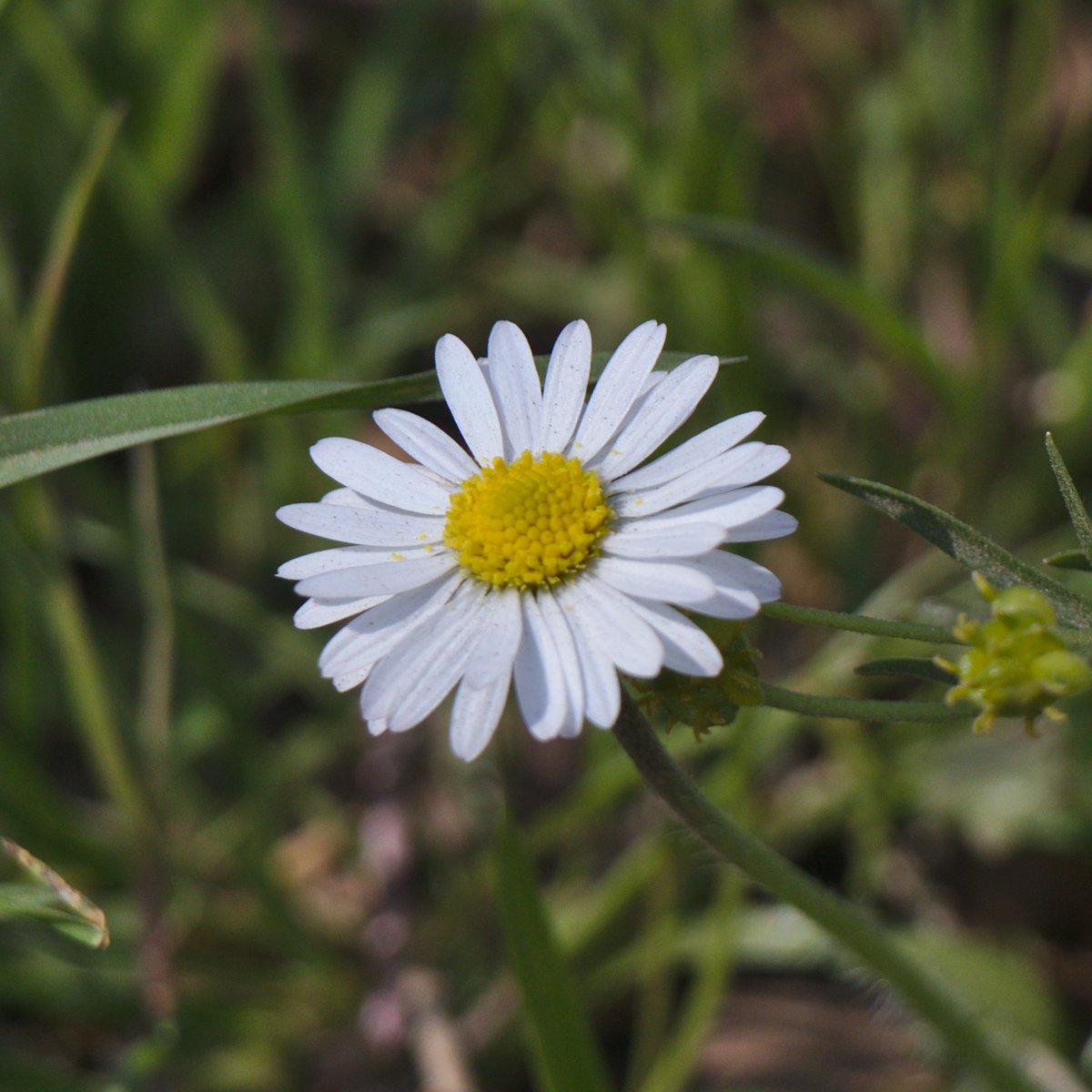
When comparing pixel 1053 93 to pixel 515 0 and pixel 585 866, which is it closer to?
pixel 515 0

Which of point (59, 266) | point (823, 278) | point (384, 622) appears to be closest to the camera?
point (384, 622)

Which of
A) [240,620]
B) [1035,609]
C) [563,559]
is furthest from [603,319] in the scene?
[1035,609]

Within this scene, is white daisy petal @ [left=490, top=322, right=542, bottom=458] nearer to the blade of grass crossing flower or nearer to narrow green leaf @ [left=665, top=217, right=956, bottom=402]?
narrow green leaf @ [left=665, top=217, right=956, bottom=402]

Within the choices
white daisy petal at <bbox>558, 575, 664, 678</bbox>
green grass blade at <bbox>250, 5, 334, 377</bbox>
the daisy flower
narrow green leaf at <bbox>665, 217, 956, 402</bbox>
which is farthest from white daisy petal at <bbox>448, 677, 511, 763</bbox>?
green grass blade at <bbox>250, 5, 334, 377</bbox>

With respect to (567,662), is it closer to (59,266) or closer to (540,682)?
(540,682)

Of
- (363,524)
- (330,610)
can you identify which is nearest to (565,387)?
(363,524)

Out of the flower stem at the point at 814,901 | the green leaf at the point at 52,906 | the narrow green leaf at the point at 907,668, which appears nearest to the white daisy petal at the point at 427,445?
the flower stem at the point at 814,901

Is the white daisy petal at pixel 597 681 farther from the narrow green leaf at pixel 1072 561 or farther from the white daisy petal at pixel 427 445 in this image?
the narrow green leaf at pixel 1072 561
